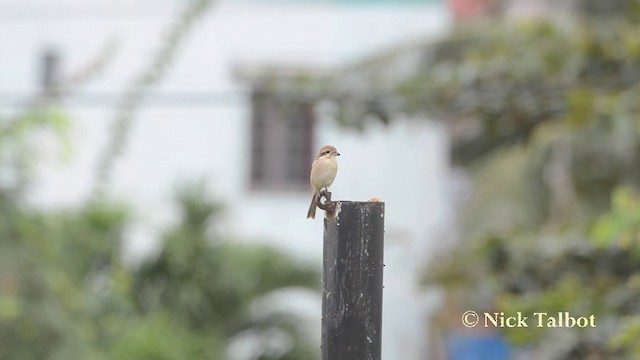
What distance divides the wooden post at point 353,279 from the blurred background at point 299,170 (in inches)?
75.2

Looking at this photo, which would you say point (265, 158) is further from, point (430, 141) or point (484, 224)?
point (484, 224)

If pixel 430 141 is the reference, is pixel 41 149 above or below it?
below

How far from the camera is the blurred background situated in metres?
6.86

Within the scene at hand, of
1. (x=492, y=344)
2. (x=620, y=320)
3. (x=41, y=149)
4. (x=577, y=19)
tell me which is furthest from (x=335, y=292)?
(x=492, y=344)

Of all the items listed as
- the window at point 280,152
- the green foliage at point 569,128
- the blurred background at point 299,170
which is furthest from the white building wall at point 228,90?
the green foliage at point 569,128

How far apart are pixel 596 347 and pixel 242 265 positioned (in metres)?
6.42

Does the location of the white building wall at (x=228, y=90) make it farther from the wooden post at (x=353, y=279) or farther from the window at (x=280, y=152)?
the wooden post at (x=353, y=279)

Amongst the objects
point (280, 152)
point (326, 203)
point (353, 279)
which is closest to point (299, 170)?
point (280, 152)

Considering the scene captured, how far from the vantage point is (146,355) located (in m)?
10.0

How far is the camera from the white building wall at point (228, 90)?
679 inches

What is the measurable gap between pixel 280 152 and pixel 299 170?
334 millimetres

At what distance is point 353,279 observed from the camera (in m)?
3.00

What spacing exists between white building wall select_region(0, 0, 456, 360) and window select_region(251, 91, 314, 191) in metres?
0.20

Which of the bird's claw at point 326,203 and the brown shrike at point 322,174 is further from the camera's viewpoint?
the brown shrike at point 322,174
